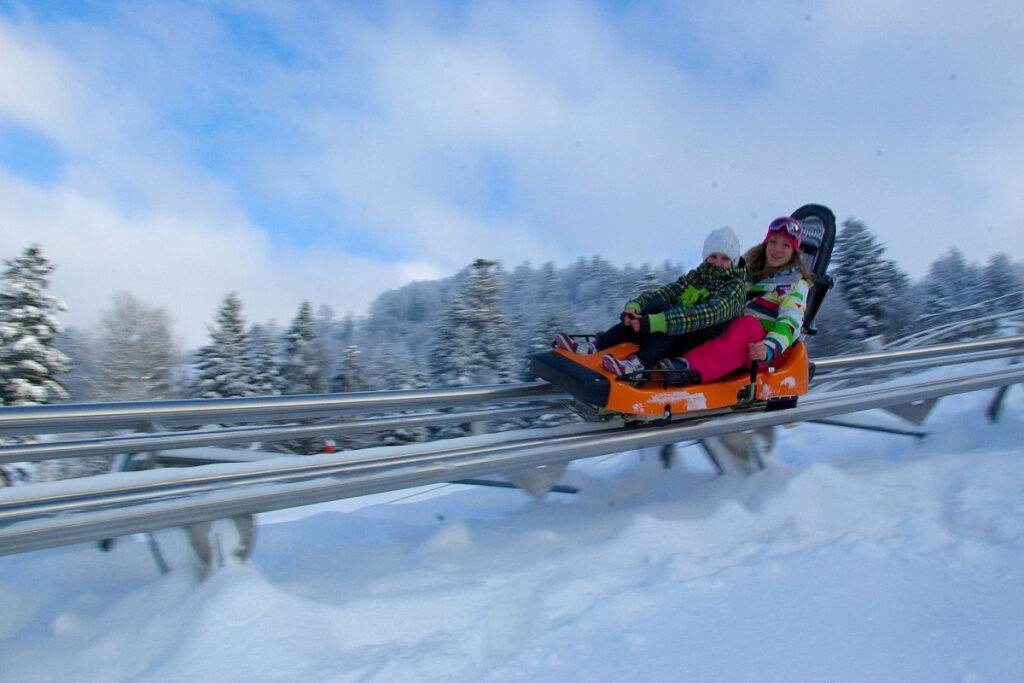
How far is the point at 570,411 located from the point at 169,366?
38115 mm

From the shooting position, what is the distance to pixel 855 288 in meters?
35.0

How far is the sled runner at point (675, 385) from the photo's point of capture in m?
3.51

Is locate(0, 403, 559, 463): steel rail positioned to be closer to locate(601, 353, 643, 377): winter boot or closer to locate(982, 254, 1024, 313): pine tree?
locate(601, 353, 643, 377): winter boot

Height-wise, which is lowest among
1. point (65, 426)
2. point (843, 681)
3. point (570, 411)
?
point (843, 681)

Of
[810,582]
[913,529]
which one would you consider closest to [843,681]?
[810,582]

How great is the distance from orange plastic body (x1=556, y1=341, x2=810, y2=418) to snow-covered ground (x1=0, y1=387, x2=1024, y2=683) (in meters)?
0.51

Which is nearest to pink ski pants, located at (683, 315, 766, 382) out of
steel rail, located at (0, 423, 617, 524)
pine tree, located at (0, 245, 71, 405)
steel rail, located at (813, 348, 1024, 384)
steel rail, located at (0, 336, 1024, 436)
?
steel rail, located at (0, 336, 1024, 436)

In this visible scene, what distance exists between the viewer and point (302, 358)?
38.4 metres

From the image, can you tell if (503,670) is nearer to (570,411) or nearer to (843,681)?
(843,681)

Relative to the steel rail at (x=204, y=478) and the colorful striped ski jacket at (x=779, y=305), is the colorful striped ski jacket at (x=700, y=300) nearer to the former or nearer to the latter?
the colorful striped ski jacket at (x=779, y=305)

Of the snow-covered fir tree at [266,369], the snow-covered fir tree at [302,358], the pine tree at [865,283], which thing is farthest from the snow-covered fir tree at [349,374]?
the pine tree at [865,283]

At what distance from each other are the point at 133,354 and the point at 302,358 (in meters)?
8.36

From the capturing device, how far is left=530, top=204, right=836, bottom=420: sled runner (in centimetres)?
351

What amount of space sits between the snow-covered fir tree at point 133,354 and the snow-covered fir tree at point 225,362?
3033 mm
